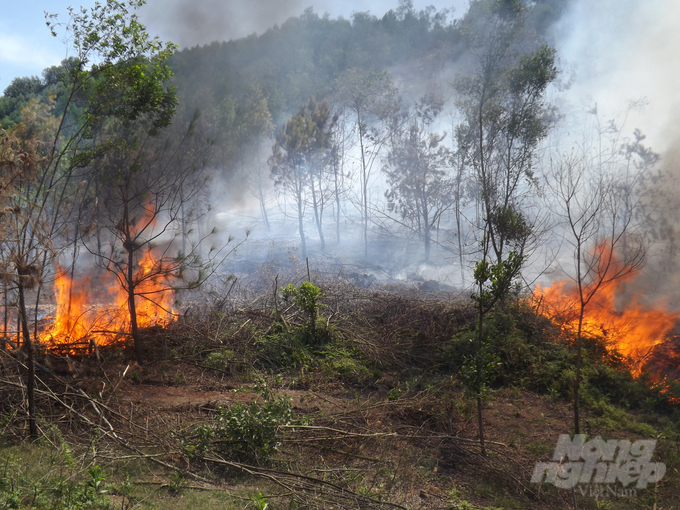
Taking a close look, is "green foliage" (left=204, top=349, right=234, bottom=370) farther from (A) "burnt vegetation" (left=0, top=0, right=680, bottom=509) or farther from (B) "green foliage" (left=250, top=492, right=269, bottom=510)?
(B) "green foliage" (left=250, top=492, right=269, bottom=510)

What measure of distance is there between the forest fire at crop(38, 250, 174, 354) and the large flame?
28.6 ft

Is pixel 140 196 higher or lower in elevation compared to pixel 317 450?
higher

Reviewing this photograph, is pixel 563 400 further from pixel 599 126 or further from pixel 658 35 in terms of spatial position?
pixel 658 35

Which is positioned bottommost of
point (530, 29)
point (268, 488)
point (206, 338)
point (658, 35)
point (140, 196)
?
point (268, 488)

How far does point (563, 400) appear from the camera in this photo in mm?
8148

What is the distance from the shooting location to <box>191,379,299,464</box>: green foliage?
5344 millimetres

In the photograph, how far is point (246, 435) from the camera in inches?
212

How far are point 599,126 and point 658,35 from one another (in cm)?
515

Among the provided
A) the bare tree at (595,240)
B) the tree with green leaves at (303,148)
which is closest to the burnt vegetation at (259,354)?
the bare tree at (595,240)

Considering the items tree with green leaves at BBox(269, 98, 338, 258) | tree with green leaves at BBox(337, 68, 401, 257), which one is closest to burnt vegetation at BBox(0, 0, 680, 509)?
tree with green leaves at BBox(269, 98, 338, 258)

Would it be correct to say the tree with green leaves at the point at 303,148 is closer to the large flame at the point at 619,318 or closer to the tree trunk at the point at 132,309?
the large flame at the point at 619,318

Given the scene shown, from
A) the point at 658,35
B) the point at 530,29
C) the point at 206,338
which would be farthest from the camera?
the point at 530,29

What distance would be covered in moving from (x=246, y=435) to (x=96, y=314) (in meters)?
6.28

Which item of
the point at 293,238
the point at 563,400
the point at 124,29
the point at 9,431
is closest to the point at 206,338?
the point at 9,431
